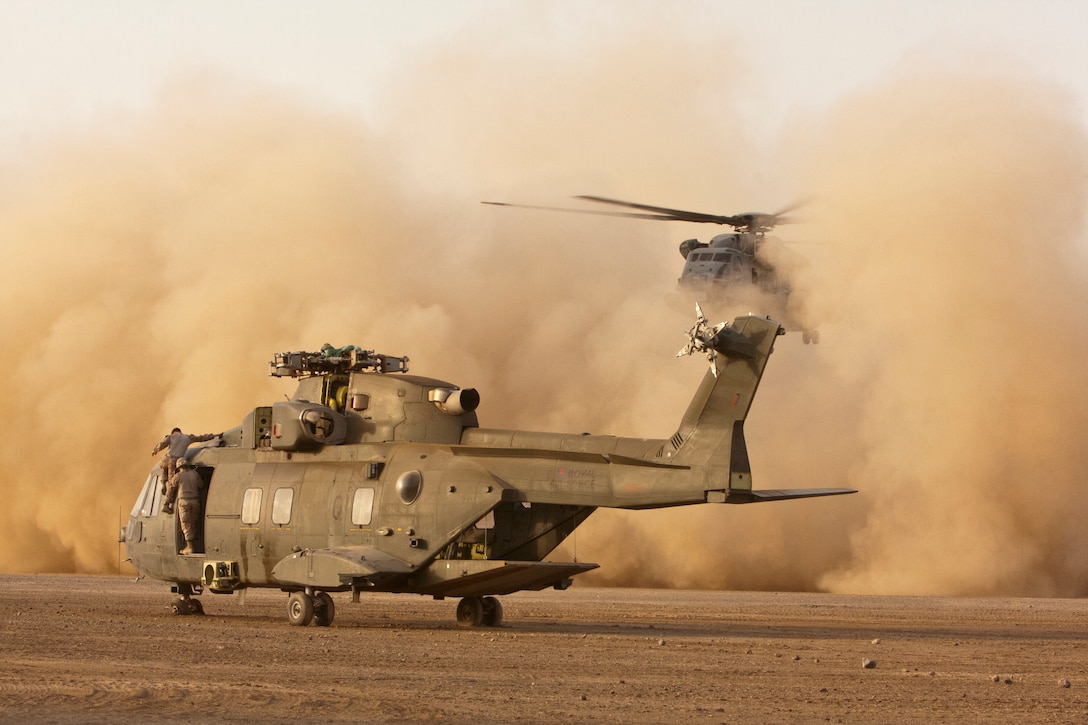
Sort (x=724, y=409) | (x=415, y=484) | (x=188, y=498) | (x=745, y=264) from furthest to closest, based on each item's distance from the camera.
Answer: (x=745, y=264)
(x=188, y=498)
(x=415, y=484)
(x=724, y=409)

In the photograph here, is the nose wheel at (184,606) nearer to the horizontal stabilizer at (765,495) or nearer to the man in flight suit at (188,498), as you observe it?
the man in flight suit at (188,498)

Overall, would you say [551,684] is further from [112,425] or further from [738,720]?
[112,425]

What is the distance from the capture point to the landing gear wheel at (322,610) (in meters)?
23.0

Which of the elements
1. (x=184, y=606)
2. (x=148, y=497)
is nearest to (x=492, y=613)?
(x=184, y=606)

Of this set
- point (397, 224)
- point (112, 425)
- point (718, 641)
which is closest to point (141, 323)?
point (112, 425)

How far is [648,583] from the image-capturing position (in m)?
44.3

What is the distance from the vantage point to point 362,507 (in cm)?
2303

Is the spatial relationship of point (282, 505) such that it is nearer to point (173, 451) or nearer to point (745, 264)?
point (173, 451)

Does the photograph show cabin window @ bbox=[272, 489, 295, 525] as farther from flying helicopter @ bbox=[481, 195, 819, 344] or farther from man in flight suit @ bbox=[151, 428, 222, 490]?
Result: flying helicopter @ bbox=[481, 195, 819, 344]

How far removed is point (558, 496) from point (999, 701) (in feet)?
27.4

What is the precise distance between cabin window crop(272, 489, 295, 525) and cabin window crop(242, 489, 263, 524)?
0.38 metres

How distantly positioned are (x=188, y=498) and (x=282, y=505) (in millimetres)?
2208

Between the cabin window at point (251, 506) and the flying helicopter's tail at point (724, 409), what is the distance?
7224mm

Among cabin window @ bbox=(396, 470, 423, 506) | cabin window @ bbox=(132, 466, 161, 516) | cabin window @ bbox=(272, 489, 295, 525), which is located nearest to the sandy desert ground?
cabin window @ bbox=(272, 489, 295, 525)
